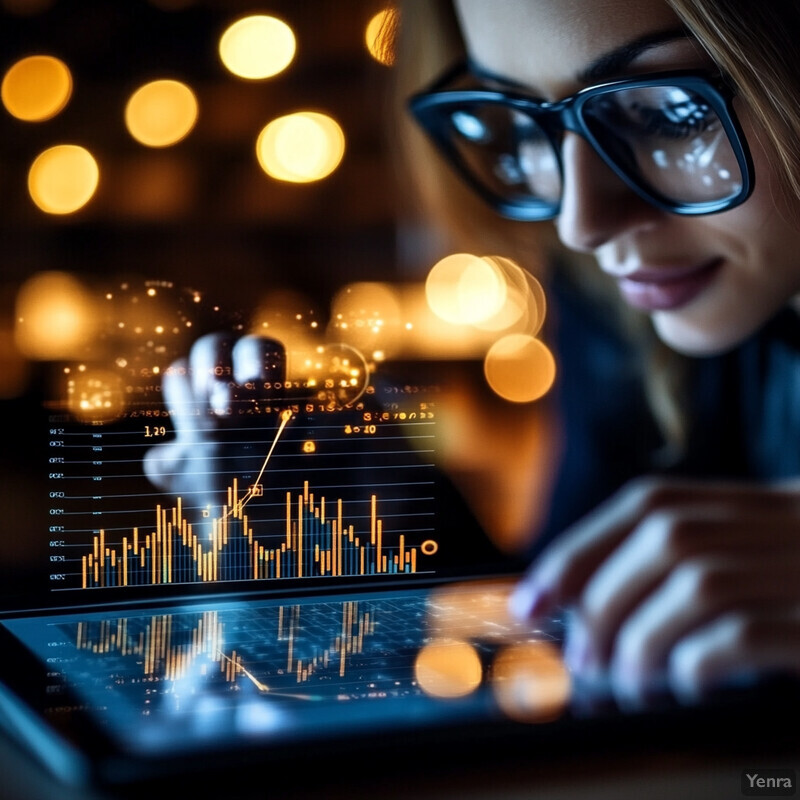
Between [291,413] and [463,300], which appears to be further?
[463,300]

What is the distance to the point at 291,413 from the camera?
1.86ft

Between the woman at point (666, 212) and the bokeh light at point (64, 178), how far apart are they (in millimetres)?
407

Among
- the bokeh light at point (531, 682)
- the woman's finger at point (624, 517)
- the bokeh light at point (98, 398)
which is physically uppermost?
the bokeh light at point (98, 398)

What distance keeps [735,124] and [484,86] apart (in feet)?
0.70

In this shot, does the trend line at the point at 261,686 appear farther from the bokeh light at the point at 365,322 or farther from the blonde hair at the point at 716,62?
the blonde hair at the point at 716,62

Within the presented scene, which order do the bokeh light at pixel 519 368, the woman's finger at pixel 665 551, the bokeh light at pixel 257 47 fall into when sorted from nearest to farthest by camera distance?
1. the woman's finger at pixel 665 551
2. the bokeh light at pixel 519 368
3. the bokeh light at pixel 257 47

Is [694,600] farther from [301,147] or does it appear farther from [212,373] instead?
[301,147]

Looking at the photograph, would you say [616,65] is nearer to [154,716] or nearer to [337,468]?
[337,468]

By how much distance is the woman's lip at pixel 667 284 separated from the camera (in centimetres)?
65

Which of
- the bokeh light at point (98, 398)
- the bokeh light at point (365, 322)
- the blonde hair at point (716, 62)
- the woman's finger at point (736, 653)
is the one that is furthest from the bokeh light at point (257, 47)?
the woman's finger at point (736, 653)

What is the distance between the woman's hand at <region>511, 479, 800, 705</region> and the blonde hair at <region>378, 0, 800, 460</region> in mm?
213

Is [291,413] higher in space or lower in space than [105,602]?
higher

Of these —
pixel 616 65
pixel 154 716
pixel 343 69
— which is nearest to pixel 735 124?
pixel 616 65

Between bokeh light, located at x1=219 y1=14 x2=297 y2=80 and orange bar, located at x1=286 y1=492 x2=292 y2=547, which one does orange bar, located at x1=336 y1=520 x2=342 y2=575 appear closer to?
orange bar, located at x1=286 y1=492 x2=292 y2=547
